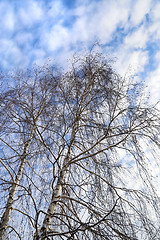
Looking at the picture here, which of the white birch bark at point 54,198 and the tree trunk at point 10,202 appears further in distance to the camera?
the tree trunk at point 10,202

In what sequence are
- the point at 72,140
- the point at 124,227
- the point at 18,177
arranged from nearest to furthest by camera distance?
the point at 124,227
the point at 72,140
the point at 18,177

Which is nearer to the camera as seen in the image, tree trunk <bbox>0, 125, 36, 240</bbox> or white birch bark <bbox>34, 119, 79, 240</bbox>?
white birch bark <bbox>34, 119, 79, 240</bbox>

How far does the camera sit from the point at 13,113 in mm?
4395

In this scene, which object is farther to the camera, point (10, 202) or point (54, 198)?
point (10, 202)

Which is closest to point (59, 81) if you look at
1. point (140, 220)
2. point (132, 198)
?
point (132, 198)

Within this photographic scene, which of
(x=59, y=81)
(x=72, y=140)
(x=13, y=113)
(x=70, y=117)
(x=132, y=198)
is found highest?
(x=59, y=81)

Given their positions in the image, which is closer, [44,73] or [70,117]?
[70,117]

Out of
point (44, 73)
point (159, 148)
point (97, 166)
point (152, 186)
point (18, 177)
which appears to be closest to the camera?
point (152, 186)

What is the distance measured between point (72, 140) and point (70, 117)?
0.50 m

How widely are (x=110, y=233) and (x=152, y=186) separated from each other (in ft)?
2.90

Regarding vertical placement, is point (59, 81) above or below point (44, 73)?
below

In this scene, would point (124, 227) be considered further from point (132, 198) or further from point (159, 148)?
point (159, 148)

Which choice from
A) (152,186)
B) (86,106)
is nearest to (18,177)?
(86,106)

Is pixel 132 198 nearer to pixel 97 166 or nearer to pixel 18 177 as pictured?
pixel 97 166
